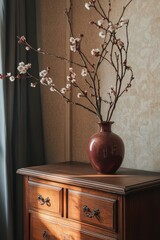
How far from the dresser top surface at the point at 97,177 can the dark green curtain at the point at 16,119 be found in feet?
1.50

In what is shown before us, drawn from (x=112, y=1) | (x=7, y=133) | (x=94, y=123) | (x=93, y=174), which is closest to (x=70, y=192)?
(x=93, y=174)

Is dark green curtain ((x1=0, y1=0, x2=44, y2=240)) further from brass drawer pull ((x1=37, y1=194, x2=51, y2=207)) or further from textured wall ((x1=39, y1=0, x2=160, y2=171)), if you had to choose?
brass drawer pull ((x1=37, y1=194, x2=51, y2=207))

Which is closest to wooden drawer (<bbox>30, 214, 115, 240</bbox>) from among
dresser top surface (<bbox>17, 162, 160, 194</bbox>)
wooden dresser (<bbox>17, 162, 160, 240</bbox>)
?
wooden dresser (<bbox>17, 162, 160, 240</bbox>)

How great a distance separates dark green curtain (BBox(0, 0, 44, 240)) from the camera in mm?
2248

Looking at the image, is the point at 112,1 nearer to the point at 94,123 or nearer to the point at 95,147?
the point at 94,123

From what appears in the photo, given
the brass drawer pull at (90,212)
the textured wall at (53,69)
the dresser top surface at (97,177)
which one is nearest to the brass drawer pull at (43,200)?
the dresser top surface at (97,177)

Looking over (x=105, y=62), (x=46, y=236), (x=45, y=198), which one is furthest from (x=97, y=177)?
(x=105, y=62)

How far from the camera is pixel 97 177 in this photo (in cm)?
161

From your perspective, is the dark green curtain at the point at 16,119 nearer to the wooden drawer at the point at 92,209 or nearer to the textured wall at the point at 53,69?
the textured wall at the point at 53,69

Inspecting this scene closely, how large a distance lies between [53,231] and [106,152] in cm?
46

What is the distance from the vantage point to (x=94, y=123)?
2193mm

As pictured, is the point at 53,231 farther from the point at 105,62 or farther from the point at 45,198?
the point at 105,62

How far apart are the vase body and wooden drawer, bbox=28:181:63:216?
22cm

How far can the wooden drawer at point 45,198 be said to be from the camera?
5.57 ft
